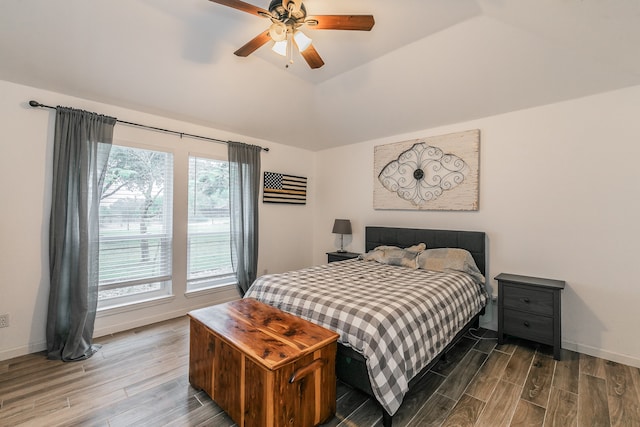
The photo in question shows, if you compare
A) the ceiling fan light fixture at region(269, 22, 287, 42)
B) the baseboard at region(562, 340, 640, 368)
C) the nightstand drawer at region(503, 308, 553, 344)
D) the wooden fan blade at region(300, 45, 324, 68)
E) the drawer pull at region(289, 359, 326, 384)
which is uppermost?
the ceiling fan light fixture at region(269, 22, 287, 42)

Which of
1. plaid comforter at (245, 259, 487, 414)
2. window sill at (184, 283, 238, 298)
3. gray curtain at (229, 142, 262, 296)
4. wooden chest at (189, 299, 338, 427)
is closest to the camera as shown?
wooden chest at (189, 299, 338, 427)

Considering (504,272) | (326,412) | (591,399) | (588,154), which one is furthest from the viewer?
(504,272)

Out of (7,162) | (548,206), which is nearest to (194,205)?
(7,162)

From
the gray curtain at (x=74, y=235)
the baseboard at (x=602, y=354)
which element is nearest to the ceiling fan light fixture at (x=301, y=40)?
the gray curtain at (x=74, y=235)

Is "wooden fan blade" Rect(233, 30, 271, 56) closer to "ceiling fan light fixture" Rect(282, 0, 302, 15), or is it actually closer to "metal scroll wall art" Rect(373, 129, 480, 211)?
"ceiling fan light fixture" Rect(282, 0, 302, 15)

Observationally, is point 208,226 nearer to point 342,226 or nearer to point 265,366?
point 342,226

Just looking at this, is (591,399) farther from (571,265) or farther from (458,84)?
(458,84)

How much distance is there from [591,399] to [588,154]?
214 centimetres

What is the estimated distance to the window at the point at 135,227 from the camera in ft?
9.95

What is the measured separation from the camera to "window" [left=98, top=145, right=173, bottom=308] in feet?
9.95

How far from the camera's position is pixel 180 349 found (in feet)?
9.00

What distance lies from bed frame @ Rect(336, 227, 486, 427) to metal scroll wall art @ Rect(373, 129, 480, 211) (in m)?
0.35

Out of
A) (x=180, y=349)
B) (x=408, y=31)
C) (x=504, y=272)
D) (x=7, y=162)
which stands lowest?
(x=180, y=349)

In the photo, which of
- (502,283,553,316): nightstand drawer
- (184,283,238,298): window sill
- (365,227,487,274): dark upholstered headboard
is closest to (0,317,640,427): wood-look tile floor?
(502,283,553,316): nightstand drawer
